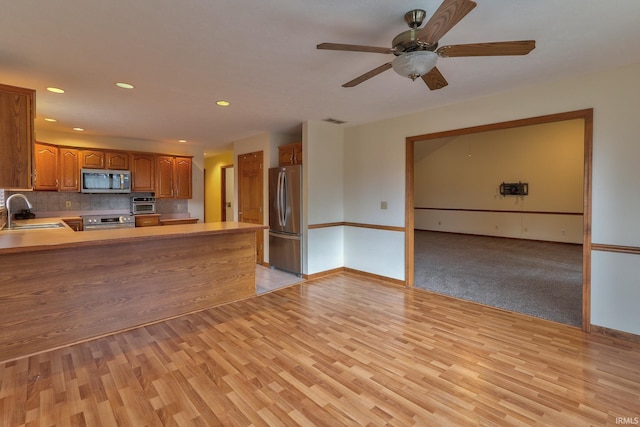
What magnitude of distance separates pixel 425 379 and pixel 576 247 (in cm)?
680

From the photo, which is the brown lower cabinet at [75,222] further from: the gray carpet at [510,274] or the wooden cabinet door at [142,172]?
the gray carpet at [510,274]

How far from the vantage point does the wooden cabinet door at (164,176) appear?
5.93 metres

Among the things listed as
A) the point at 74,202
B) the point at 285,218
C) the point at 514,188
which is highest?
the point at 514,188

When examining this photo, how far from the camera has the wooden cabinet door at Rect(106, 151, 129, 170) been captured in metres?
5.40

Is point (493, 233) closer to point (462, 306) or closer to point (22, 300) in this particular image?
point (462, 306)

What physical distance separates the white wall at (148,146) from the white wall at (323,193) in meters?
3.16

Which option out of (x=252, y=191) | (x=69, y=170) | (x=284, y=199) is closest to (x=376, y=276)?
(x=284, y=199)

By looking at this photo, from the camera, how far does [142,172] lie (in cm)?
574

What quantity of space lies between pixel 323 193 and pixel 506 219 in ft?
19.4

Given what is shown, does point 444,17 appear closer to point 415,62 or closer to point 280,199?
point 415,62

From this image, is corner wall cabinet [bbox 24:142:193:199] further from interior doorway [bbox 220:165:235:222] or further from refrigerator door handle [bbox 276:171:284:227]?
refrigerator door handle [bbox 276:171:284:227]

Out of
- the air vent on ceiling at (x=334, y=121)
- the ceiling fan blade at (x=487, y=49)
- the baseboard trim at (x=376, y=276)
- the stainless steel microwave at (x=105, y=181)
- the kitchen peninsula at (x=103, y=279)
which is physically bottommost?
the baseboard trim at (x=376, y=276)

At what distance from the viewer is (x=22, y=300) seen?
2.45m

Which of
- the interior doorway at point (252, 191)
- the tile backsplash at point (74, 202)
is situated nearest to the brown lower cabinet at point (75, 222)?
the tile backsplash at point (74, 202)
